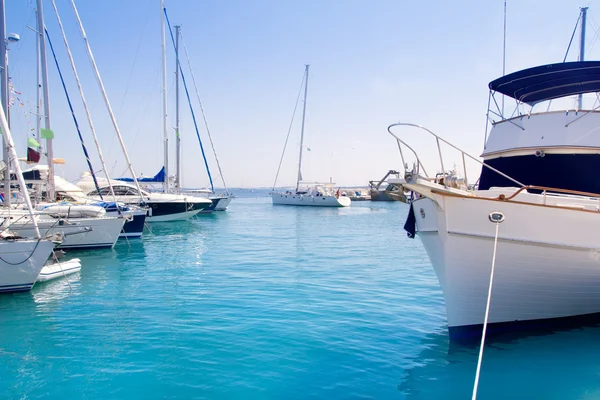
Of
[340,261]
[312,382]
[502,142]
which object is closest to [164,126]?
[340,261]

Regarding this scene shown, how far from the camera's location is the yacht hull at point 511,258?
6.48 meters

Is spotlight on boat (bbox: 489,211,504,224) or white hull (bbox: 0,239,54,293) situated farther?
white hull (bbox: 0,239,54,293)

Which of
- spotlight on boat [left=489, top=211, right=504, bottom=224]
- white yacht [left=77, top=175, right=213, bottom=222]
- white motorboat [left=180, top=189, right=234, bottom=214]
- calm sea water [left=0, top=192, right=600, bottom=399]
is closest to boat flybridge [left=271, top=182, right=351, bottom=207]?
white motorboat [left=180, top=189, right=234, bottom=214]

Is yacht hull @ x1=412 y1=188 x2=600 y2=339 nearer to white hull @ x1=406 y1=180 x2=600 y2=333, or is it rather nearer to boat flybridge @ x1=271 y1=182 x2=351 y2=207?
white hull @ x1=406 y1=180 x2=600 y2=333

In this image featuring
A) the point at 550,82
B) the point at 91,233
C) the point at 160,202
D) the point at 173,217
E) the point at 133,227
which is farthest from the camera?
the point at 173,217

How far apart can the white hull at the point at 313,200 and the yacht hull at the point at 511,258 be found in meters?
47.7

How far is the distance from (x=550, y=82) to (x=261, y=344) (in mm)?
8643

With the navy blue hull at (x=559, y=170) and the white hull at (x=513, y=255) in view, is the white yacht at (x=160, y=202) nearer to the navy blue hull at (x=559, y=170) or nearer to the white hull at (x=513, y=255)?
the navy blue hull at (x=559, y=170)

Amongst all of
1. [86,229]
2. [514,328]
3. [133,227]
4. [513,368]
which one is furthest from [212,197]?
[513,368]

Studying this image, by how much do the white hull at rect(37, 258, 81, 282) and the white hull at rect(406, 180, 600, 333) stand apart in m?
10.1

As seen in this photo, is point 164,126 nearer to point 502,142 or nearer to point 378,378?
point 502,142

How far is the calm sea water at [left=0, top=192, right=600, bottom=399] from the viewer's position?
5707 mm

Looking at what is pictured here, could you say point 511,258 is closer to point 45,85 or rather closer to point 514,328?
point 514,328

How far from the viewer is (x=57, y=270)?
1234cm
